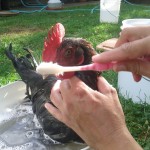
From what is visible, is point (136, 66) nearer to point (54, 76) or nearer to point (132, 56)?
point (132, 56)

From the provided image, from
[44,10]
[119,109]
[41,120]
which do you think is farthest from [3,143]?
[44,10]

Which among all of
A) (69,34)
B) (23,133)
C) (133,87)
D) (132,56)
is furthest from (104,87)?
(69,34)

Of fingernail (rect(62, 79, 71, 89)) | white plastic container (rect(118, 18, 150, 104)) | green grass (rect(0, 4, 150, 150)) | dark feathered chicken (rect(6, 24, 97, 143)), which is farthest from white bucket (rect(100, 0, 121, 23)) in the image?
fingernail (rect(62, 79, 71, 89))

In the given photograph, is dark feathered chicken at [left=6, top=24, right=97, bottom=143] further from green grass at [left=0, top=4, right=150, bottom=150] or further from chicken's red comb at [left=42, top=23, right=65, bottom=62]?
green grass at [left=0, top=4, right=150, bottom=150]

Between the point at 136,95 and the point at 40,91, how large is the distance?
3.59ft

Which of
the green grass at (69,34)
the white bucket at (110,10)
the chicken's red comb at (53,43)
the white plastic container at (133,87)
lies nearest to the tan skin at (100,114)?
the chicken's red comb at (53,43)

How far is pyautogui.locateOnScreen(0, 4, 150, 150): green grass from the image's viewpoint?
2590 mm

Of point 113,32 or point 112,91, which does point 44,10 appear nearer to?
point 113,32

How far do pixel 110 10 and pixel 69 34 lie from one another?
2.25 m

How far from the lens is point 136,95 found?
9.52ft

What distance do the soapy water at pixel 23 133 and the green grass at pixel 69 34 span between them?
641 mm

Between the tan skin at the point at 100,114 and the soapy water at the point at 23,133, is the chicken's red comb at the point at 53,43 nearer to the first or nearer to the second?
the tan skin at the point at 100,114

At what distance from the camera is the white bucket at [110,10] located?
22.0 feet

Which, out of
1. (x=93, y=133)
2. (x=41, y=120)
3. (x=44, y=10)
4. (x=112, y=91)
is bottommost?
(x=44, y=10)
